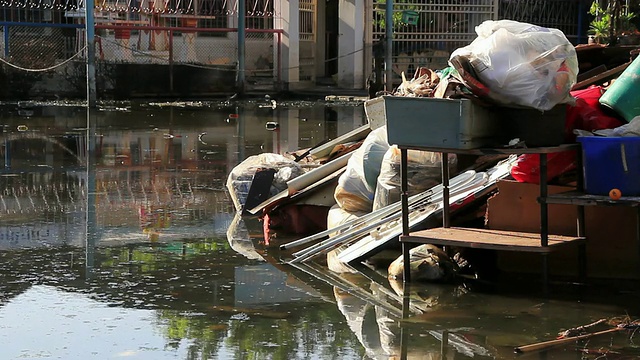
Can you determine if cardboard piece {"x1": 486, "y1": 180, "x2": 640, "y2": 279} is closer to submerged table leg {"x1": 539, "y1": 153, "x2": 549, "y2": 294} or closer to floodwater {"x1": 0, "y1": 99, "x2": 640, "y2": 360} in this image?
floodwater {"x1": 0, "y1": 99, "x2": 640, "y2": 360}

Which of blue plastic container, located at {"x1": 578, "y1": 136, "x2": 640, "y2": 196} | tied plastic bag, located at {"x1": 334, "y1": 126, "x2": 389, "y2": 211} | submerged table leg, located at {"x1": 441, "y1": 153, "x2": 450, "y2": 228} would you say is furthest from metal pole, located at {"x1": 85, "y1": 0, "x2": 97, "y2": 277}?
blue plastic container, located at {"x1": 578, "y1": 136, "x2": 640, "y2": 196}

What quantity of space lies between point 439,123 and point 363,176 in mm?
1698

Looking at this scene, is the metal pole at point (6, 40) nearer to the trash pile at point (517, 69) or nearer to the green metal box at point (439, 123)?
the green metal box at point (439, 123)

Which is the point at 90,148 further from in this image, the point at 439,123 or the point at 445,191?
the point at 439,123

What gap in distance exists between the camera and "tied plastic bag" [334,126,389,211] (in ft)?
26.0

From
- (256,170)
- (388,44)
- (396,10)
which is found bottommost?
(256,170)

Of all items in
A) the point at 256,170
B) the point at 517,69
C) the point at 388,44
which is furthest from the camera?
the point at 388,44

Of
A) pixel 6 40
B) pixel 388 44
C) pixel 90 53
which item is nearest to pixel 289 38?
pixel 388 44

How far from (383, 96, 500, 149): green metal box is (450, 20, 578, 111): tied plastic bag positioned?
19 centimetres

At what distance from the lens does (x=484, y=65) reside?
20.6 feet

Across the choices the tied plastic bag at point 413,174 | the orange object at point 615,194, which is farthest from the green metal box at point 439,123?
the tied plastic bag at point 413,174

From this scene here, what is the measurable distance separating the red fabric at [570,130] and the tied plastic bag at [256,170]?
2707 millimetres

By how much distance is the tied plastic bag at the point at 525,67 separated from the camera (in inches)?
247

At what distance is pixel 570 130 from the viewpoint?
680 centimetres
